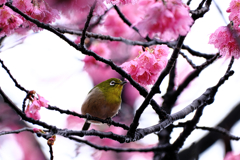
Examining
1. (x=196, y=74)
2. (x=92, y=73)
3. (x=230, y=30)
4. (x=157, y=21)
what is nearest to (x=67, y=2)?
(x=157, y=21)

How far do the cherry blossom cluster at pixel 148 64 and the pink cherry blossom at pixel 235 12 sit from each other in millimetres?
385

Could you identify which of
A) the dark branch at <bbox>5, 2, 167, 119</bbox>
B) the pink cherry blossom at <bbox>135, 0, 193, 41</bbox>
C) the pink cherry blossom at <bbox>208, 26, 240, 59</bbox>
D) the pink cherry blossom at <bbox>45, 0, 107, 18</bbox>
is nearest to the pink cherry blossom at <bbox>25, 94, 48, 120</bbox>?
the dark branch at <bbox>5, 2, 167, 119</bbox>

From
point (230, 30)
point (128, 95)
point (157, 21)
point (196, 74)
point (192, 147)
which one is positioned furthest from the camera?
point (128, 95)

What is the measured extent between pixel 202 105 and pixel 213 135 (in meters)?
0.50

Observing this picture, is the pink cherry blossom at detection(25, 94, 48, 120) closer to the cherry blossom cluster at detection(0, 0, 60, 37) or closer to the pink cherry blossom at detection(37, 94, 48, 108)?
the pink cherry blossom at detection(37, 94, 48, 108)

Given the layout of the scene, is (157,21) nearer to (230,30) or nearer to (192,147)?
(230,30)

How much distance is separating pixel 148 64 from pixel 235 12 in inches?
21.2

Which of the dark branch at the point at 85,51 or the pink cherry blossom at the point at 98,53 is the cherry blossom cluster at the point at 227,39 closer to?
the dark branch at the point at 85,51

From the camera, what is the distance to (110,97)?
Answer: 218 cm

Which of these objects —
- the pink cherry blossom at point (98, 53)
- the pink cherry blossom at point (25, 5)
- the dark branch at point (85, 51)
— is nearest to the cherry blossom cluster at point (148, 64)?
the dark branch at point (85, 51)

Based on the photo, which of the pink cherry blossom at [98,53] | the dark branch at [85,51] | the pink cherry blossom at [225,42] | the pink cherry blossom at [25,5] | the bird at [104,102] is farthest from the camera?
the pink cherry blossom at [98,53]

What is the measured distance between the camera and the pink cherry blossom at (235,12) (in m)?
1.28

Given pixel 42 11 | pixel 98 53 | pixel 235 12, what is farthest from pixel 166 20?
pixel 98 53

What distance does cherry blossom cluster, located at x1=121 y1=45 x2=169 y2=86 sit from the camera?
1426 millimetres
